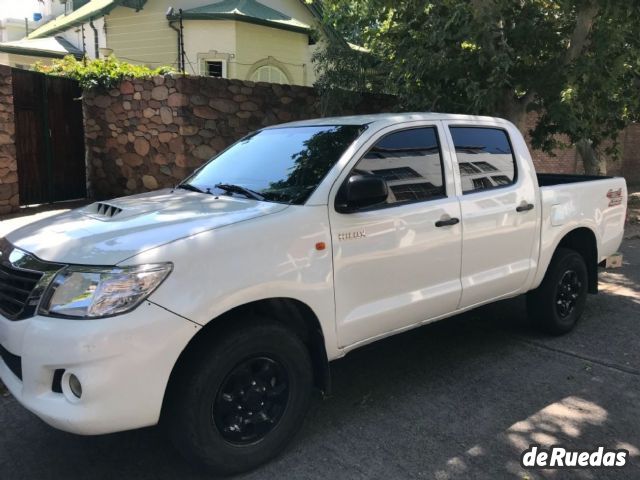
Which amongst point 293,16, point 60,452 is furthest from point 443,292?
point 293,16

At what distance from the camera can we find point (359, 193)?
3.29 m

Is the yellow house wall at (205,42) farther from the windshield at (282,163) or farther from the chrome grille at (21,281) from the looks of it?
the chrome grille at (21,281)

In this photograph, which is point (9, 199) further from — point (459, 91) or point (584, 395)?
point (584, 395)

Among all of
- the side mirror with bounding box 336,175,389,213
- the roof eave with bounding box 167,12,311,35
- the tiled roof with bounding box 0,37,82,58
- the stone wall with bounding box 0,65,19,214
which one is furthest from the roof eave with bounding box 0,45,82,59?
the side mirror with bounding box 336,175,389,213

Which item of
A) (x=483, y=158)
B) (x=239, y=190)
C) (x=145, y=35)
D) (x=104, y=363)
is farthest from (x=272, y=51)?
(x=104, y=363)

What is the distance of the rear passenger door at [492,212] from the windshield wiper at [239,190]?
1.46 m

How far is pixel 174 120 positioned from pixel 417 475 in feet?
24.9

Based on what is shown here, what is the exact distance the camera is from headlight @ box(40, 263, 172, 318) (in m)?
2.62

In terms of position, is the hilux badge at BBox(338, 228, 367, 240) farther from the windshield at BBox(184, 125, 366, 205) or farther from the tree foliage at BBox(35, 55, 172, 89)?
the tree foliage at BBox(35, 55, 172, 89)

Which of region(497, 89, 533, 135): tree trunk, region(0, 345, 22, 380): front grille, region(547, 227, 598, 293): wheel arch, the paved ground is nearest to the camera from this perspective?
region(0, 345, 22, 380): front grille

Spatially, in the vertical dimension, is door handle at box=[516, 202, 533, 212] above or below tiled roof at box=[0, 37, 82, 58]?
below

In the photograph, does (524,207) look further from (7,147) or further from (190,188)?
(7,147)

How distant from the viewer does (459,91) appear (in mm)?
8367

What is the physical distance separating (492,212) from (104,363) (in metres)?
2.89
